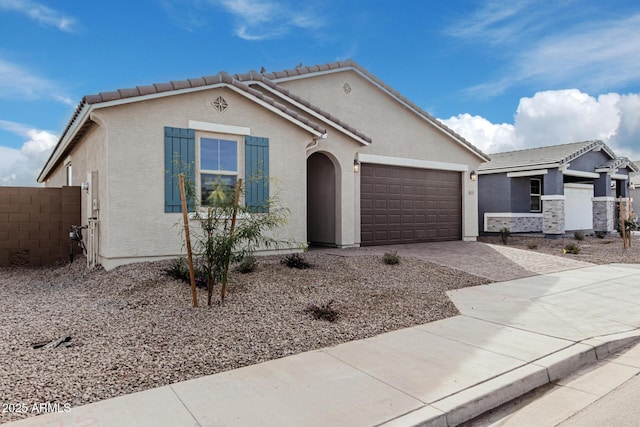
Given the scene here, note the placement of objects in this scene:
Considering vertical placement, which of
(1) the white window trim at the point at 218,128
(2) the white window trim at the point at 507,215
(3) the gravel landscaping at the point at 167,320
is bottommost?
(3) the gravel landscaping at the point at 167,320

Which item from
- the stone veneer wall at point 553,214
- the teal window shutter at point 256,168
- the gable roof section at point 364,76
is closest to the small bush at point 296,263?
the teal window shutter at point 256,168

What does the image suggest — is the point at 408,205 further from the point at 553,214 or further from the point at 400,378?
the point at 400,378

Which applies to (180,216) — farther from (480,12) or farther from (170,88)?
(480,12)

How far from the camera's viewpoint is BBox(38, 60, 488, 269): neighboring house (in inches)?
316

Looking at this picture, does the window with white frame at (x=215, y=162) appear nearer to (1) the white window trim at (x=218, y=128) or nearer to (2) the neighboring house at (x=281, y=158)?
(2) the neighboring house at (x=281, y=158)

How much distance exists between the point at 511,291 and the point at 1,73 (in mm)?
13369

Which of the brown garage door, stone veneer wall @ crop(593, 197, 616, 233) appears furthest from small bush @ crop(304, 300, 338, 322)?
stone veneer wall @ crop(593, 197, 616, 233)

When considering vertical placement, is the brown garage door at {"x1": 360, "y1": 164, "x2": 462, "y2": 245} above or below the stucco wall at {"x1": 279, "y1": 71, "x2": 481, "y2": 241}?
below

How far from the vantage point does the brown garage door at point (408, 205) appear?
12656mm

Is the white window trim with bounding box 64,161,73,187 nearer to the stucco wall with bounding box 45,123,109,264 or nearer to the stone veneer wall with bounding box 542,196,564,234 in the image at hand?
the stucco wall with bounding box 45,123,109,264

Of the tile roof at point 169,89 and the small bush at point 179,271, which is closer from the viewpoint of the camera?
the small bush at point 179,271

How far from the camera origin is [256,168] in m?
9.22

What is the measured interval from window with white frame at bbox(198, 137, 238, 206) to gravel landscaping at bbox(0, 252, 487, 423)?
1912 millimetres

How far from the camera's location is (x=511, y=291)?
7.54m
